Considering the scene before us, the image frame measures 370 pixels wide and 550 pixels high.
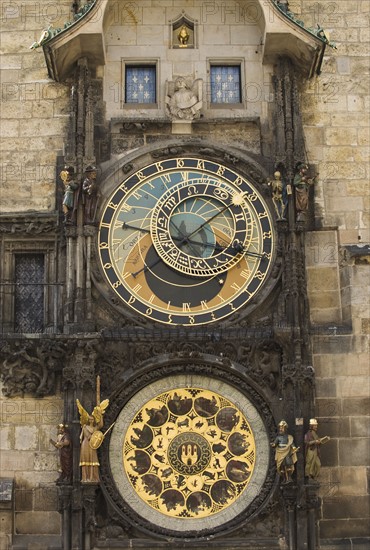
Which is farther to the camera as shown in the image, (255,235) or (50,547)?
(255,235)

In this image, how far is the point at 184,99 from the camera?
14.5 metres

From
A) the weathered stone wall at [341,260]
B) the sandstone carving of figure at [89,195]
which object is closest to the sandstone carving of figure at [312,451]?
the weathered stone wall at [341,260]

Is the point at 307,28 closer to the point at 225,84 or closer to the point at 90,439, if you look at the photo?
the point at 225,84

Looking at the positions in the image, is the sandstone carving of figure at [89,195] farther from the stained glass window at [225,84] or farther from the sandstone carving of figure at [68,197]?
the stained glass window at [225,84]

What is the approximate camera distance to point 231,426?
44.1 feet

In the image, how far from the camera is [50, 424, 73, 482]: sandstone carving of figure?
1302 cm

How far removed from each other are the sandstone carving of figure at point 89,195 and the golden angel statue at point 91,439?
2.09 metres

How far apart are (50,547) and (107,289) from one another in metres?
2.81

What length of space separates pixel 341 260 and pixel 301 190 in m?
0.91

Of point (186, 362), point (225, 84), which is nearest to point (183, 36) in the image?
point (225, 84)

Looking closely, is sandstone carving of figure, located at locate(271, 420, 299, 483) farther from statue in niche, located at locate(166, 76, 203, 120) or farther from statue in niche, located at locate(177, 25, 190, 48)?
statue in niche, located at locate(177, 25, 190, 48)

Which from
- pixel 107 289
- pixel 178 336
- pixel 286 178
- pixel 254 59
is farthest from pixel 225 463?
pixel 254 59

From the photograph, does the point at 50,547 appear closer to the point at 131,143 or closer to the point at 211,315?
the point at 211,315

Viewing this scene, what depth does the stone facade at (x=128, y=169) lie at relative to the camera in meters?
13.4
